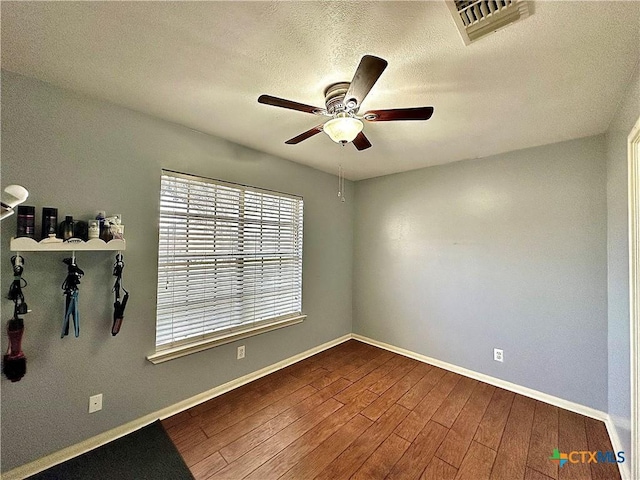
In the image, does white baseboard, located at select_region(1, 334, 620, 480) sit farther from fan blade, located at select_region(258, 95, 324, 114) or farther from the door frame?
fan blade, located at select_region(258, 95, 324, 114)

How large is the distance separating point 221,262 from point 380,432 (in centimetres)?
198

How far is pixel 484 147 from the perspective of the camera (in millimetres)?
2586

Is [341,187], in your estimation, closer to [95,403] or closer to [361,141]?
[361,141]

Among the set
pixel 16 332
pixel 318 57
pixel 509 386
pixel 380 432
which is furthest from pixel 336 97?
pixel 509 386

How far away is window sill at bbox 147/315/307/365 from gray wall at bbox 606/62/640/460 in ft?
9.00

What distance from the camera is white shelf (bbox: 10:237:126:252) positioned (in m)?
1.44

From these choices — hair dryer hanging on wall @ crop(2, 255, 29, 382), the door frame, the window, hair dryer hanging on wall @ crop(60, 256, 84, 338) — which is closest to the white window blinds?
the window

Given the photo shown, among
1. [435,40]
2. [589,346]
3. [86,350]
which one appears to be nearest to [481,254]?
[589,346]

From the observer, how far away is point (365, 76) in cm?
118

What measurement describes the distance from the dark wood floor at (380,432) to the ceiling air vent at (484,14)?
2.52m

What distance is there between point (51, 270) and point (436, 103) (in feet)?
9.31

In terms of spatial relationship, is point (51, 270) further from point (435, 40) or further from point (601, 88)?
point (601, 88)

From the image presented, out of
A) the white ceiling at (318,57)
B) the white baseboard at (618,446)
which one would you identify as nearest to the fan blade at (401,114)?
the white ceiling at (318,57)

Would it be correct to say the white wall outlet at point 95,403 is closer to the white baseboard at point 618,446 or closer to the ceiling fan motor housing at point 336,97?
the ceiling fan motor housing at point 336,97
